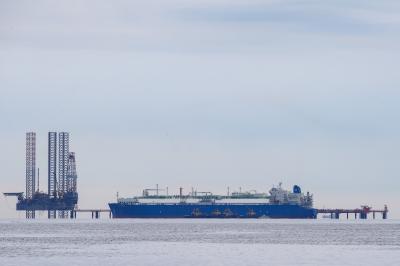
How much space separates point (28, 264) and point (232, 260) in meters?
16.5

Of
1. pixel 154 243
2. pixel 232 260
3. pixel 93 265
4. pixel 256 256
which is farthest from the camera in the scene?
pixel 154 243

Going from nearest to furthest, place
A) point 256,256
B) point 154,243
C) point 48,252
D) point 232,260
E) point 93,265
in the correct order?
point 93,265 < point 232,260 < point 256,256 < point 48,252 < point 154,243

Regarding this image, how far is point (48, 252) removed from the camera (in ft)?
395

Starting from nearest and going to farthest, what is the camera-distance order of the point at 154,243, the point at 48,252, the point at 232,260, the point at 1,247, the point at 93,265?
the point at 93,265 → the point at 232,260 → the point at 48,252 → the point at 1,247 → the point at 154,243

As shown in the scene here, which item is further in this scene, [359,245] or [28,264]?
[359,245]

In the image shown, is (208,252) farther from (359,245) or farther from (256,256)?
(359,245)

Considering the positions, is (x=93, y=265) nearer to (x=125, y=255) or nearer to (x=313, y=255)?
(x=125, y=255)

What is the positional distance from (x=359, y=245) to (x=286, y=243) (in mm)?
9551

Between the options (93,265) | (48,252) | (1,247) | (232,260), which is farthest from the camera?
(1,247)

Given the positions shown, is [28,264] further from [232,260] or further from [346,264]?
[346,264]

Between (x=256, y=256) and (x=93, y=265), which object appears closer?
(x=93, y=265)

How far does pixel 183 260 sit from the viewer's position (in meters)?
106

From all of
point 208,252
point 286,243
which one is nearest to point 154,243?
point 286,243

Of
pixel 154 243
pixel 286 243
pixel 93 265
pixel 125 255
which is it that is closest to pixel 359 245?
pixel 286 243
